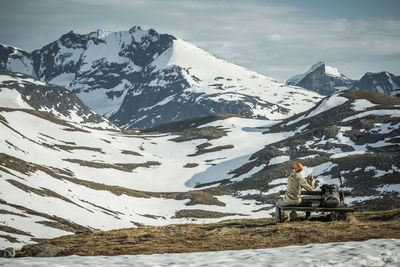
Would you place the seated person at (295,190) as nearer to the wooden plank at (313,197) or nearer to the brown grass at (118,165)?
the wooden plank at (313,197)

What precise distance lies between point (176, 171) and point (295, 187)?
135373 millimetres

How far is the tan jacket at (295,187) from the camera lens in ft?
62.3

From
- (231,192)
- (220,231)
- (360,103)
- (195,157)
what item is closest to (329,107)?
(360,103)

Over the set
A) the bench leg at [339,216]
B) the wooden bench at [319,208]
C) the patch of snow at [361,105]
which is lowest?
the bench leg at [339,216]

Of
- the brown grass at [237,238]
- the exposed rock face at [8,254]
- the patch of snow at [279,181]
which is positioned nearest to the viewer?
the brown grass at [237,238]

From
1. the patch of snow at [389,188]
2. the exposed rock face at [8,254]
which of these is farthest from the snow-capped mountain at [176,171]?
the exposed rock face at [8,254]

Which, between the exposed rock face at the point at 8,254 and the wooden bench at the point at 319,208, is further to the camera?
the wooden bench at the point at 319,208

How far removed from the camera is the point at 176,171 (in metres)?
154

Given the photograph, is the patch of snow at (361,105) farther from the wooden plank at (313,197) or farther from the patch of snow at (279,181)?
the wooden plank at (313,197)

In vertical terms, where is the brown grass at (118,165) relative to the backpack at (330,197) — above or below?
above

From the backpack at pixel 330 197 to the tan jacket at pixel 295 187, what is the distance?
2.46ft

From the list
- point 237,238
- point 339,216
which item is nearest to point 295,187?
point 339,216

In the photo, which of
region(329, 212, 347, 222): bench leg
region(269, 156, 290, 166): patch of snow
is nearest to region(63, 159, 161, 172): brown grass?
region(269, 156, 290, 166): patch of snow

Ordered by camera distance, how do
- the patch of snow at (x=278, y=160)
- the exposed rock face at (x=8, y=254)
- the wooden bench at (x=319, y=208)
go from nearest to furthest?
the exposed rock face at (x=8, y=254) → the wooden bench at (x=319, y=208) → the patch of snow at (x=278, y=160)
